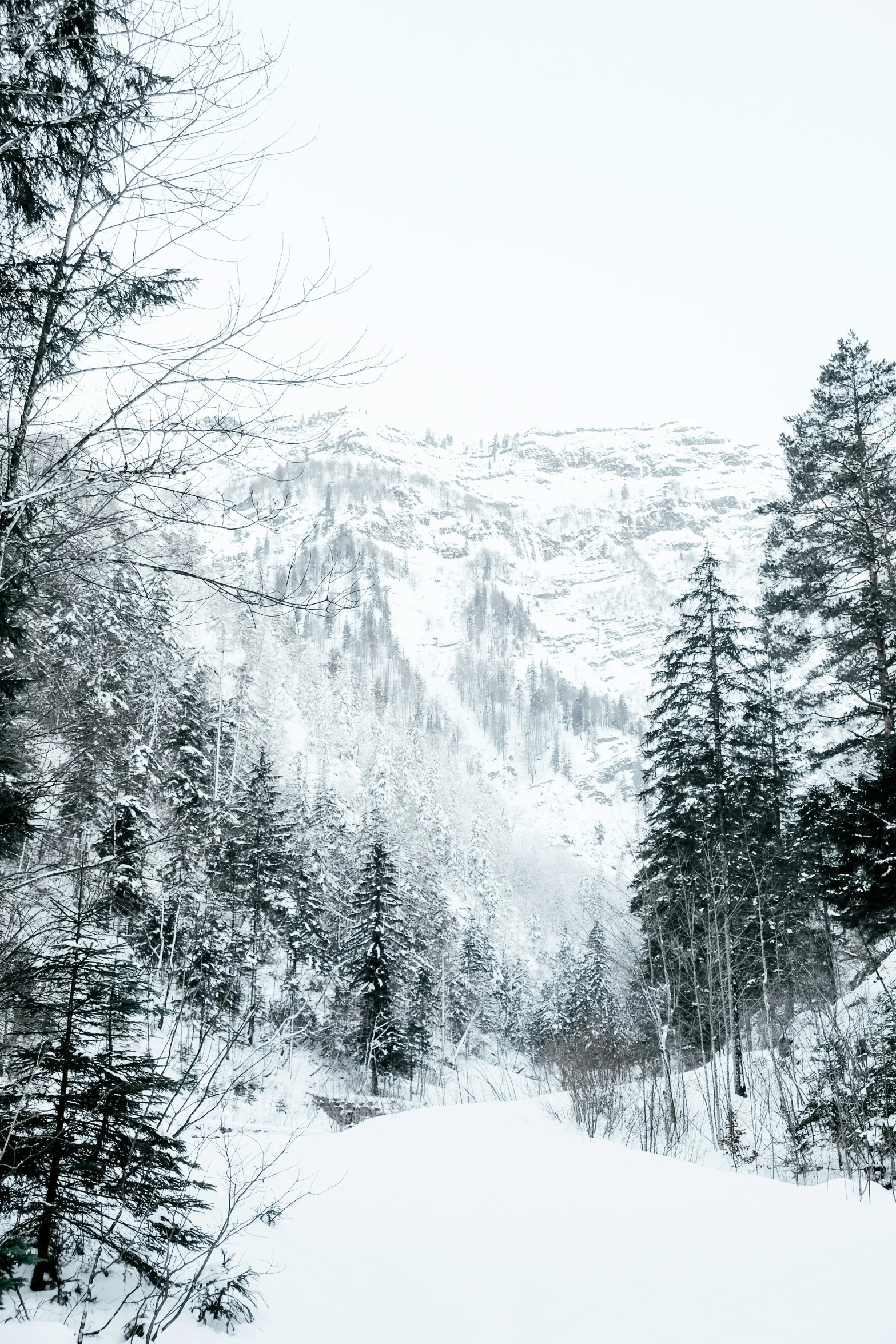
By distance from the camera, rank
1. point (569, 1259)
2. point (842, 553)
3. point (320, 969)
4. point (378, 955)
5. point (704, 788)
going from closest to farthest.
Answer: point (569, 1259) < point (320, 969) < point (842, 553) < point (704, 788) < point (378, 955)

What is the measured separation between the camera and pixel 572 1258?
3980 millimetres

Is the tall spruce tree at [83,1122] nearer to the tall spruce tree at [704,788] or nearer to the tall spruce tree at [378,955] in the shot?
the tall spruce tree at [704,788]

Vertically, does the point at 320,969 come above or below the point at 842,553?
below

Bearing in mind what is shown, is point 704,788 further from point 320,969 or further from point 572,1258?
point 572,1258

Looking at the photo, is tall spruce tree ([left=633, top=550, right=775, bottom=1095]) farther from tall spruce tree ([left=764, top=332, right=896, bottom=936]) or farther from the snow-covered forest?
tall spruce tree ([left=764, top=332, right=896, bottom=936])

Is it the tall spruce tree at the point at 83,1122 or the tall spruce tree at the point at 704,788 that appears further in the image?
the tall spruce tree at the point at 704,788

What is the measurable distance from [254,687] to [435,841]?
3284 centimetres

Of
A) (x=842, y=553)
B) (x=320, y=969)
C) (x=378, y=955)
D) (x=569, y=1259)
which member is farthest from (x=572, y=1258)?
(x=378, y=955)

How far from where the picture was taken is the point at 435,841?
69.8 m

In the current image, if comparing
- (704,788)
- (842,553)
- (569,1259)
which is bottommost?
(569,1259)

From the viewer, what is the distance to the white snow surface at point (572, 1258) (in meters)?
3.11

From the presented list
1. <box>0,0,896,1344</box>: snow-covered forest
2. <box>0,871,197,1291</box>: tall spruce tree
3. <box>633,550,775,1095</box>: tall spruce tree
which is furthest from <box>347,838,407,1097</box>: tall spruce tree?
<box>0,871,197,1291</box>: tall spruce tree

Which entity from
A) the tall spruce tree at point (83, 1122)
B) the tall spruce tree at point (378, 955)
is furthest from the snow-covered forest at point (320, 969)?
the tall spruce tree at point (378, 955)

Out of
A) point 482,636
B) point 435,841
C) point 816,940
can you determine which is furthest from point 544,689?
point 816,940
